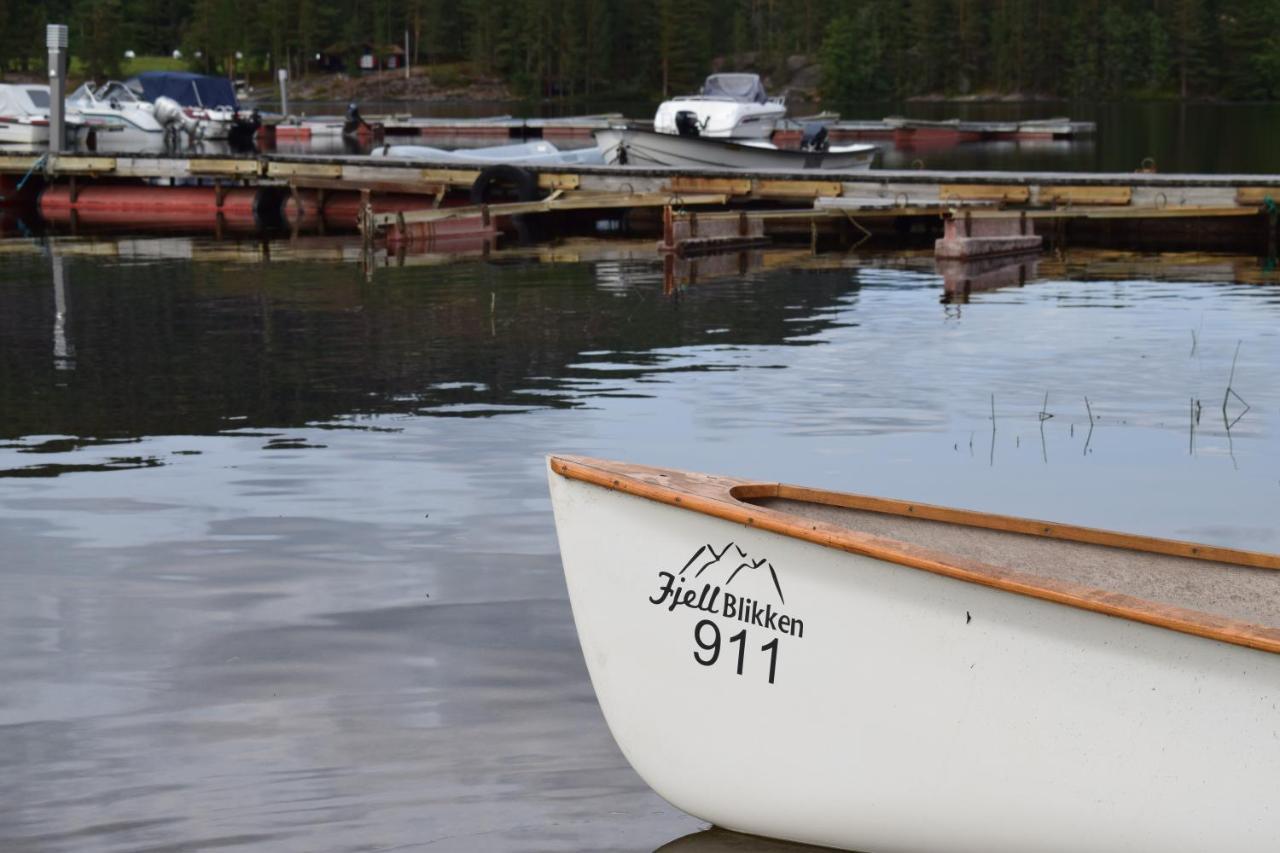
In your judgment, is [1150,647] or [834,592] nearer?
[1150,647]

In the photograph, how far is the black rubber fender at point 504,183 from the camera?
125 feet

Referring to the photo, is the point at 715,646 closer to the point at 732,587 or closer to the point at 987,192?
the point at 732,587

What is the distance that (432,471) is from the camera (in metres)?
13.8

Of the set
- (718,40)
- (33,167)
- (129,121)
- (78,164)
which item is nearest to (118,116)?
(129,121)

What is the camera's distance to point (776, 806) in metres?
6.56

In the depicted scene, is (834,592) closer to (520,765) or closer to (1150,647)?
(1150,647)

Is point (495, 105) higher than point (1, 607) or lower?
higher

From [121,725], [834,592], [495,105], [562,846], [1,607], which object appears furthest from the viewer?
[495,105]

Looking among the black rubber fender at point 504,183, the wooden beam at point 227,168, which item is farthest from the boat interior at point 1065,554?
the wooden beam at point 227,168

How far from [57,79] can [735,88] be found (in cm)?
1779

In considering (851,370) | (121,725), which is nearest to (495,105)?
(851,370)

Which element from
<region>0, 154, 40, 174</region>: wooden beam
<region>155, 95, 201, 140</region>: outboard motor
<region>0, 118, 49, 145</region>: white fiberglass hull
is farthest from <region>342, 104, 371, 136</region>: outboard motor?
<region>0, 154, 40, 174</region>: wooden beam

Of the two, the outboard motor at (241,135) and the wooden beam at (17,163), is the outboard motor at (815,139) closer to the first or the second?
the wooden beam at (17,163)

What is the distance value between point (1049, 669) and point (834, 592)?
761mm
